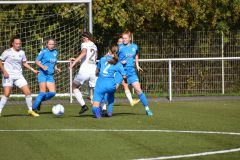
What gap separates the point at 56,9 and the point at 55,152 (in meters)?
17.1

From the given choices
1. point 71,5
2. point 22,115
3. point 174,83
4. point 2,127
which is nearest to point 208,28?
point 174,83

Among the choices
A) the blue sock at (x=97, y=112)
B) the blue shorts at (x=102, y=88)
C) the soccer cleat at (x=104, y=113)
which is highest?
the blue shorts at (x=102, y=88)

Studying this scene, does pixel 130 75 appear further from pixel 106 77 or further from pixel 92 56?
pixel 106 77

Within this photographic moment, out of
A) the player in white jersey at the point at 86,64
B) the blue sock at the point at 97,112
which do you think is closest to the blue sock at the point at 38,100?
the player in white jersey at the point at 86,64

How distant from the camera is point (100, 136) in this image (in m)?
14.2

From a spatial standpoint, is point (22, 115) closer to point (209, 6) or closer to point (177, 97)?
point (177, 97)

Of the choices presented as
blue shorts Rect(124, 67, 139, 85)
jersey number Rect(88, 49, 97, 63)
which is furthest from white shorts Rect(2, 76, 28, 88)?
blue shorts Rect(124, 67, 139, 85)

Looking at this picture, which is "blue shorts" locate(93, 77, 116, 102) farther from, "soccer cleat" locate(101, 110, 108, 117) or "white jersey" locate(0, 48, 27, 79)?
"white jersey" locate(0, 48, 27, 79)

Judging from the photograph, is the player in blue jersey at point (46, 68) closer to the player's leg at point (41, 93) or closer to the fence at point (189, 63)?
the player's leg at point (41, 93)

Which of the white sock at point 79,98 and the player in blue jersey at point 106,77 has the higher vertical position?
the player in blue jersey at point 106,77

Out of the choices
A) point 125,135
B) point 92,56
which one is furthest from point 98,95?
point 125,135

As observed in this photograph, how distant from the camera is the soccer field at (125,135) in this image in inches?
468

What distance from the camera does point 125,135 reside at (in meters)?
14.4

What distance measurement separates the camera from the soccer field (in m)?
11.9
